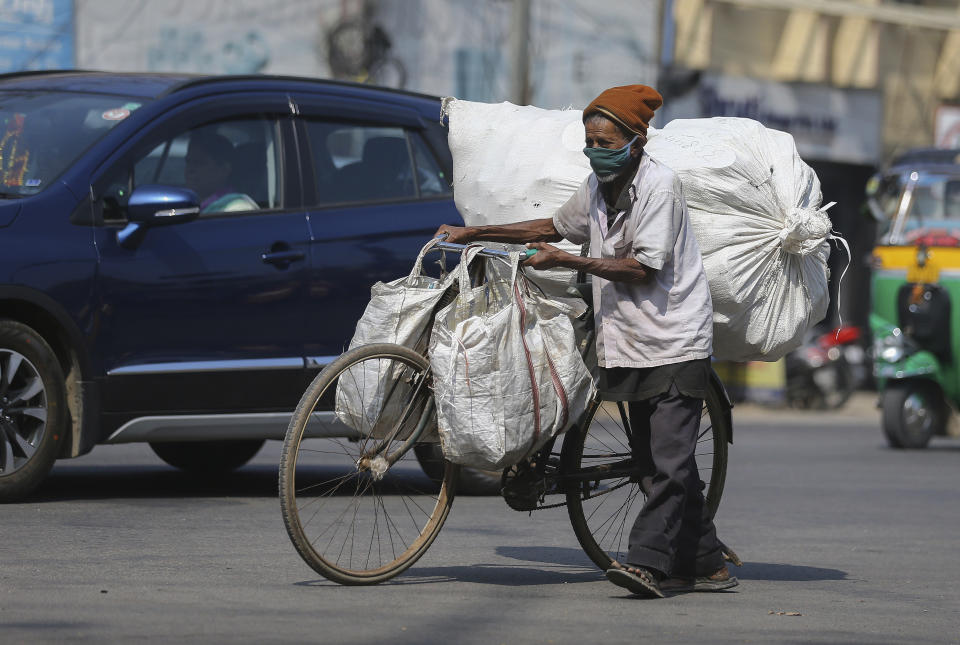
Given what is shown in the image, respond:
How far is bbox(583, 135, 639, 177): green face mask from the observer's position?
5633mm

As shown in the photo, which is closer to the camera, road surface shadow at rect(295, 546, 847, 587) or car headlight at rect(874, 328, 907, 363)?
road surface shadow at rect(295, 546, 847, 587)

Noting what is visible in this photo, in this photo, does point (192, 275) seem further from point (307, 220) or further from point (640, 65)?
point (640, 65)

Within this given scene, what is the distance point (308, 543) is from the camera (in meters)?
5.51

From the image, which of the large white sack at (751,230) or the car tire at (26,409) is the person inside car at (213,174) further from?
the large white sack at (751,230)

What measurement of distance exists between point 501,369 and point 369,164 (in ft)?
10.3

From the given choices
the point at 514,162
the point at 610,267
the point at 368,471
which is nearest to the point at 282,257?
the point at 514,162

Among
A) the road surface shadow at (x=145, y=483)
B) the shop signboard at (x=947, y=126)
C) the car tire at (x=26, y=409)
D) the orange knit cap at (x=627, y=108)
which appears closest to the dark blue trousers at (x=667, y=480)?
the orange knit cap at (x=627, y=108)

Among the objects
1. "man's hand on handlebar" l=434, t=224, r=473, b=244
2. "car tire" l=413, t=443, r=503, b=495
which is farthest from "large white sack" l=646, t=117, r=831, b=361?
"car tire" l=413, t=443, r=503, b=495

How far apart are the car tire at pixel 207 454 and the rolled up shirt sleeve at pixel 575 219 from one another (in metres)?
3.55

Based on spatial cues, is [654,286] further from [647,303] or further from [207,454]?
[207,454]

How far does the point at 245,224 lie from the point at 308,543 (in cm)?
279

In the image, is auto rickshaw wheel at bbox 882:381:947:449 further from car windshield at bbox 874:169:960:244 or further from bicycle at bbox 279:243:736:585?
bicycle at bbox 279:243:736:585

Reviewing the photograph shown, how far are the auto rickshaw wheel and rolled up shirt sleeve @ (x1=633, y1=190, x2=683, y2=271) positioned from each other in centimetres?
888

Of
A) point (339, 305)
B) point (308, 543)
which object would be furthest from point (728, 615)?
point (339, 305)
